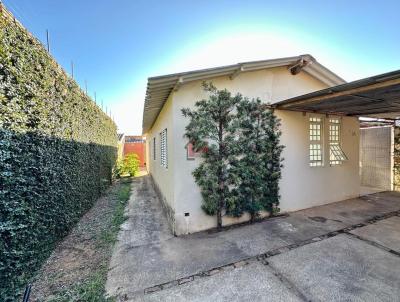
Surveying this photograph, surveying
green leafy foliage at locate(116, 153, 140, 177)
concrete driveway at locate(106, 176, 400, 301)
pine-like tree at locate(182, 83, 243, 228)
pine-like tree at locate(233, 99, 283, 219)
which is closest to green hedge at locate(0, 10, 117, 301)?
concrete driveway at locate(106, 176, 400, 301)

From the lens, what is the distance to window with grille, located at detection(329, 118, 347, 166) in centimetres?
736

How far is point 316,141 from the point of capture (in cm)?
720

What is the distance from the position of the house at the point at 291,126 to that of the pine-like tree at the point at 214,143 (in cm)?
20

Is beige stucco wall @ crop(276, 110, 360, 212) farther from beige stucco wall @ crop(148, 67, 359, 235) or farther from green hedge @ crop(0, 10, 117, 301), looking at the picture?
green hedge @ crop(0, 10, 117, 301)

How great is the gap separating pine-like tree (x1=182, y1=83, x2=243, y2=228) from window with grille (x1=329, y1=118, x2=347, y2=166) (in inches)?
173

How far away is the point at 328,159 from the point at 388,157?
4806mm

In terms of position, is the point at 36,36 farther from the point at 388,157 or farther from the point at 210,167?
the point at 388,157

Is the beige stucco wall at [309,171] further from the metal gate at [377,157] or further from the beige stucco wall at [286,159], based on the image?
the metal gate at [377,157]

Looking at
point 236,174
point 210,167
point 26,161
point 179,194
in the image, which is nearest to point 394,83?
point 236,174

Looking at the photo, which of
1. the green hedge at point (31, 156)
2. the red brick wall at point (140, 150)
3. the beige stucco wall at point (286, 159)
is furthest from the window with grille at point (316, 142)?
the red brick wall at point (140, 150)

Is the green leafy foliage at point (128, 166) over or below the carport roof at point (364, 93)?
below

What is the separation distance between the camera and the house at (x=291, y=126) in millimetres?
5012

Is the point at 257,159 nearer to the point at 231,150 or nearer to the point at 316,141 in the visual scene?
the point at 231,150

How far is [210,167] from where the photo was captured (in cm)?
514
